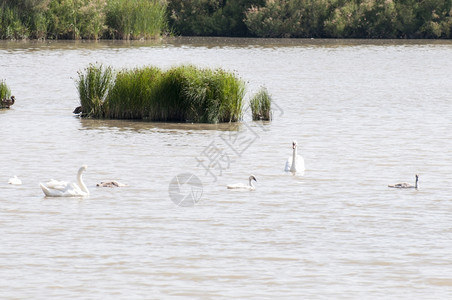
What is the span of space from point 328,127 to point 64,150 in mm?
7673

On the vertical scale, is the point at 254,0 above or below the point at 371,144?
above

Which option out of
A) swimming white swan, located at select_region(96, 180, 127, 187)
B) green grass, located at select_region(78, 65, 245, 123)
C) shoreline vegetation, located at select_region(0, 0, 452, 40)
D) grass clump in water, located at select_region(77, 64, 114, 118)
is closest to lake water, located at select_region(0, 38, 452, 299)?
swimming white swan, located at select_region(96, 180, 127, 187)

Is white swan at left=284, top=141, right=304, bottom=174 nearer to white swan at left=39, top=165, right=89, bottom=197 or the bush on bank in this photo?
white swan at left=39, top=165, right=89, bottom=197

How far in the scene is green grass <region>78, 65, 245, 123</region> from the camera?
24.3 metres

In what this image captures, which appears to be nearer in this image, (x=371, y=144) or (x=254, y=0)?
(x=371, y=144)

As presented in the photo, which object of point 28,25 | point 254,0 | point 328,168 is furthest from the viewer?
point 254,0

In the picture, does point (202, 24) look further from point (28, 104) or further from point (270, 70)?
point (28, 104)

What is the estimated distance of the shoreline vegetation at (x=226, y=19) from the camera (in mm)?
61750

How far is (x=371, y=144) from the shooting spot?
854 inches

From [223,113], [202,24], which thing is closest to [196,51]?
[202,24]

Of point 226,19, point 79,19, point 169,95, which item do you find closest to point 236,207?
point 169,95

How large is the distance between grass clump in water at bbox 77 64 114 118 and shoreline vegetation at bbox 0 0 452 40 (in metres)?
36.3

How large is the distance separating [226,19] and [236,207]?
6571cm

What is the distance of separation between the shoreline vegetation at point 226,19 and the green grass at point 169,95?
36.9m
